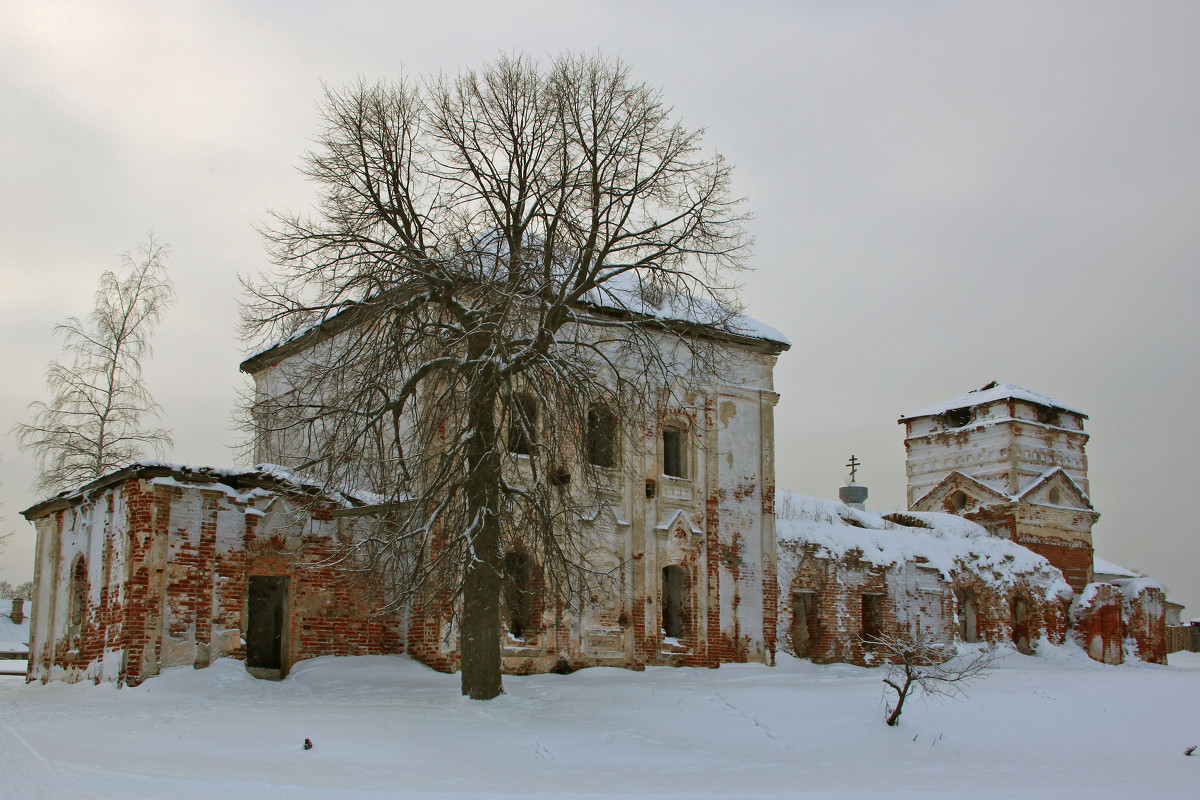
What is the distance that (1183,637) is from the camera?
4888cm

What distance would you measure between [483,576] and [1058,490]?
27.7 meters

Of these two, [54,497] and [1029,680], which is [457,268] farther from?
[1029,680]

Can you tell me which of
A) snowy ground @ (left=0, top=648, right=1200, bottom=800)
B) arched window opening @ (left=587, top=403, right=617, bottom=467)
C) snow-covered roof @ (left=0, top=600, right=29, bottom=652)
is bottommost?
snow-covered roof @ (left=0, top=600, right=29, bottom=652)

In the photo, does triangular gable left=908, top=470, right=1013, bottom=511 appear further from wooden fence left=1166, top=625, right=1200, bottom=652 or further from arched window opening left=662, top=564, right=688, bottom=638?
wooden fence left=1166, top=625, right=1200, bottom=652

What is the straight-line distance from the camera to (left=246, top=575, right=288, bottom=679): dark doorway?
19844mm

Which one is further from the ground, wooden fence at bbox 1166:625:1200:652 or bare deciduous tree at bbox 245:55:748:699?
bare deciduous tree at bbox 245:55:748:699

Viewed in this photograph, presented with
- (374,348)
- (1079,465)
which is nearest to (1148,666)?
(1079,465)

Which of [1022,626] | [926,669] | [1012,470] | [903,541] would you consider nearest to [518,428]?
[926,669]

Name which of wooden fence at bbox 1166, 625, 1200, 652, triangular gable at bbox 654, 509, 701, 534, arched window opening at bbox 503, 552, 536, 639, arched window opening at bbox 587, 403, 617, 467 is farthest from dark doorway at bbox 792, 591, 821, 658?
wooden fence at bbox 1166, 625, 1200, 652

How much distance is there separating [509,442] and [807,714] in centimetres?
637

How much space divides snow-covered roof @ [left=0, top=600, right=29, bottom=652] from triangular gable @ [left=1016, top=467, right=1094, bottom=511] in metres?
34.8

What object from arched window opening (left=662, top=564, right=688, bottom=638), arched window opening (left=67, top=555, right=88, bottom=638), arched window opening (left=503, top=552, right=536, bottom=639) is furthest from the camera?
arched window opening (left=662, top=564, right=688, bottom=638)

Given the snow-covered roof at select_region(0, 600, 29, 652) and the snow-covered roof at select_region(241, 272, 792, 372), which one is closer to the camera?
the snow-covered roof at select_region(241, 272, 792, 372)

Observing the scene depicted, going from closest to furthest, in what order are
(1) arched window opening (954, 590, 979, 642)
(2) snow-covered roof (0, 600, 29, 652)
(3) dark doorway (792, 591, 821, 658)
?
(3) dark doorway (792, 591, 821, 658), (1) arched window opening (954, 590, 979, 642), (2) snow-covered roof (0, 600, 29, 652)
